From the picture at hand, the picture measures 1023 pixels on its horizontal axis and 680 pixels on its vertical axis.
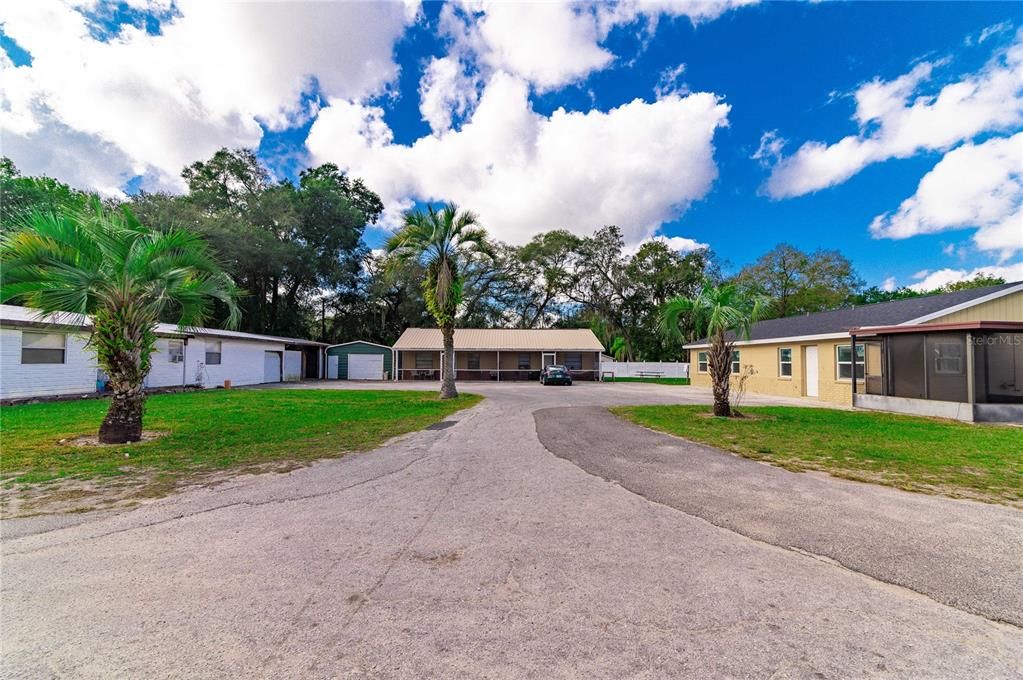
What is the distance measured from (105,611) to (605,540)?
3.42 metres

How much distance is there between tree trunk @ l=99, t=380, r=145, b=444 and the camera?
7285mm

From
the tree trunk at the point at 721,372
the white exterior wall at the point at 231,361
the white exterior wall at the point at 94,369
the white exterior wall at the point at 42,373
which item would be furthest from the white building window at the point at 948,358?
the white exterior wall at the point at 231,361

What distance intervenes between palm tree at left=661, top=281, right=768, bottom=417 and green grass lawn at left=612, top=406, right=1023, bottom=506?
1.02m

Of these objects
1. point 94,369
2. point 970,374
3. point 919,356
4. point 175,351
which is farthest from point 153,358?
point 970,374

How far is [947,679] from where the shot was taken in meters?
2.03

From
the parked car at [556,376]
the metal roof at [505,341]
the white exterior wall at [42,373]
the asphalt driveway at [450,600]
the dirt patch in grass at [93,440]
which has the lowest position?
the asphalt driveway at [450,600]

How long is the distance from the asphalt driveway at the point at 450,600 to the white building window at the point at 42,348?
1438cm

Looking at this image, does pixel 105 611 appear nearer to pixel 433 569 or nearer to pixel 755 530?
pixel 433 569

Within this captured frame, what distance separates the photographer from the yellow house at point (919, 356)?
11.2 meters

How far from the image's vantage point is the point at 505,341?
3169 cm

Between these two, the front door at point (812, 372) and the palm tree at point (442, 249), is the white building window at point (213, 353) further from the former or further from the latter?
the front door at point (812, 372)

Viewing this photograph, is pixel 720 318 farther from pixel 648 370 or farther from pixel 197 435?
pixel 648 370

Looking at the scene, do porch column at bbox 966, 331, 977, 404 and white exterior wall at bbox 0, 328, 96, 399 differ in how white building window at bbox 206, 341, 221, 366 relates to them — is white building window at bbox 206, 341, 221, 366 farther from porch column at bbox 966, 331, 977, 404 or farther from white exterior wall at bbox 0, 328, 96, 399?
porch column at bbox 966, 331, 977, 404

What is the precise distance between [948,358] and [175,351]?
92.9ft
